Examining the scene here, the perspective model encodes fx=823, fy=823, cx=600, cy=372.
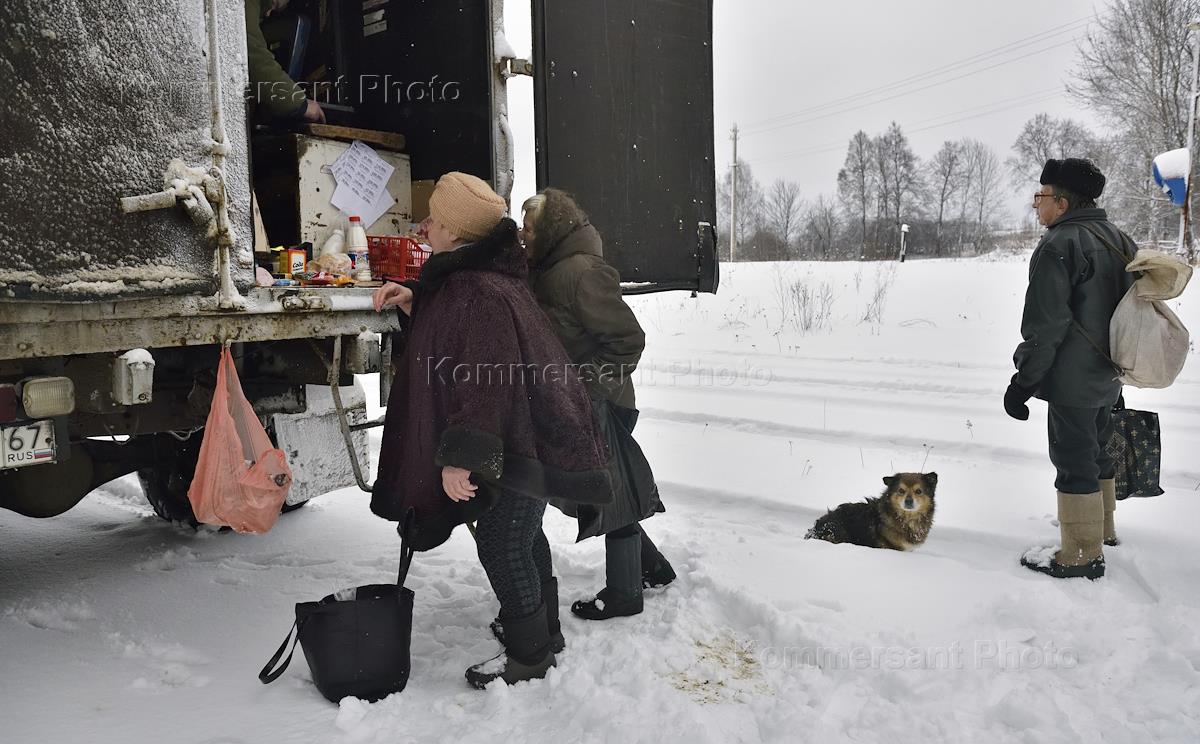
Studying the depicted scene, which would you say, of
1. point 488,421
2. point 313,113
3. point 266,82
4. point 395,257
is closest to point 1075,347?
point 488,421

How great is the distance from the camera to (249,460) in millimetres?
2871

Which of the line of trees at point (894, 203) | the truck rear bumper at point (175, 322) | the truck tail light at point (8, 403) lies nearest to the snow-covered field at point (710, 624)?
the truck tail light at point (8, 403)

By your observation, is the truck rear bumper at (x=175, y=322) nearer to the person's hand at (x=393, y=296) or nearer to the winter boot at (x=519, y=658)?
the person's hand at (x=393, y=296)

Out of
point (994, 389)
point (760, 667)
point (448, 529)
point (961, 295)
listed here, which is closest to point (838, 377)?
point (994, 389)

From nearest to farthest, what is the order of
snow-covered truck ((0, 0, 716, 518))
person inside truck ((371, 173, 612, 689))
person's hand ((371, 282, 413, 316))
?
snow-covered truck ((0, 0, 716, 518)) < person inside truck ((371, 173, 612, 689)) < person's hand ((371, 282, 413, 316))

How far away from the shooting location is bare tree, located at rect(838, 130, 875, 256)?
192ft

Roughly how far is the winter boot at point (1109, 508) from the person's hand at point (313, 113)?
13.8 feet

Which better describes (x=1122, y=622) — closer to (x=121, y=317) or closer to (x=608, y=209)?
(x=608, y=209)

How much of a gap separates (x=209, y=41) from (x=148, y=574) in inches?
98.0

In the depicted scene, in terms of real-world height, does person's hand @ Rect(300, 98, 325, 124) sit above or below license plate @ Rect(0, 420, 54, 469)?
above

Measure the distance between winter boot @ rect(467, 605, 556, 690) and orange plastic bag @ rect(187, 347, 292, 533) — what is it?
88cm

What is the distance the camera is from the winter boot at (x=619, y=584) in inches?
129

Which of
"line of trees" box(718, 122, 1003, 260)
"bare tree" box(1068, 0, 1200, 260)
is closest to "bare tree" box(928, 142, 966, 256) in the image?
"line of trees" box(718, 122, 1003, 260)

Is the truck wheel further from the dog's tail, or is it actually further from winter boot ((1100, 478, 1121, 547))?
winter boot ((1100, 478, 1121, 547))
